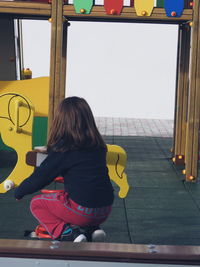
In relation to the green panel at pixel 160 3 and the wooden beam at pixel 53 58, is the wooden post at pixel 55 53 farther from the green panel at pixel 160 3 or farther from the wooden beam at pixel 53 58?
the green panel at pixel 160 3

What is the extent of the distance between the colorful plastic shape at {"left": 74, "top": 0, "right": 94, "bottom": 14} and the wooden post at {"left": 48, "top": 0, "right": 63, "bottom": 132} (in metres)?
0.18

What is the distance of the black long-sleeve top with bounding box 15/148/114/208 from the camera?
162 inches

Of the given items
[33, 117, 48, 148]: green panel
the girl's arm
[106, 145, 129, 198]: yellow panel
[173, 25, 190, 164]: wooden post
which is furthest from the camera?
[173, 25, 190, 164]: wooden post

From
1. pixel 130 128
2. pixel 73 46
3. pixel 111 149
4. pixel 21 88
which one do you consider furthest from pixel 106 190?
pixel 73 46

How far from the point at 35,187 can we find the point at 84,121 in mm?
554

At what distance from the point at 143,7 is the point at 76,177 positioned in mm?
3667

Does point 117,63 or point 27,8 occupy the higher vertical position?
point 27,8

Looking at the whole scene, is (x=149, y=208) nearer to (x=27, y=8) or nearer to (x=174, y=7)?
(x=174, y=7)

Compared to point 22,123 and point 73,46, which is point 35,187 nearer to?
point 22,123

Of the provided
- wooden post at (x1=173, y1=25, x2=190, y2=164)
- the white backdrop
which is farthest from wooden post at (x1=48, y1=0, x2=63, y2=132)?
the white backdrop

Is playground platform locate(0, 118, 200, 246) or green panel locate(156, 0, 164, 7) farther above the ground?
green panel locate(156, 0, 164, 7)

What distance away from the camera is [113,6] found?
23.9ft

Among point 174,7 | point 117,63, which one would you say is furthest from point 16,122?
point 117,63

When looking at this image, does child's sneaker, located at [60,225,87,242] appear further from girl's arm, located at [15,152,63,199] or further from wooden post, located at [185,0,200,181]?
wooden post, located at [185,0,200,181]
